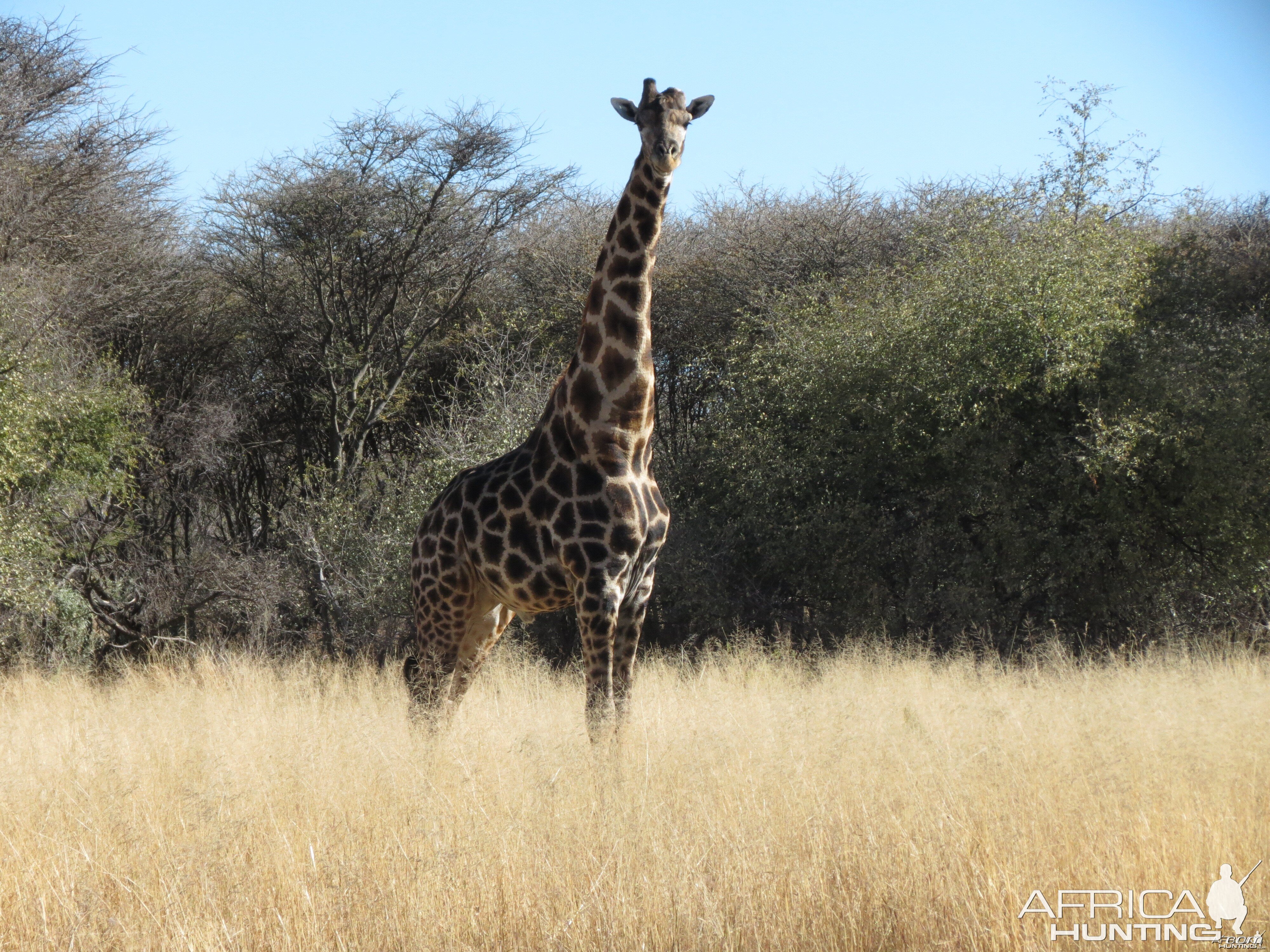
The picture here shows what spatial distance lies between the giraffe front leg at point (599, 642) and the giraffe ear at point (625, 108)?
2713 mm

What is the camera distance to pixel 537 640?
43.6 ft

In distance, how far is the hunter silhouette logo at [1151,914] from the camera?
146 inches

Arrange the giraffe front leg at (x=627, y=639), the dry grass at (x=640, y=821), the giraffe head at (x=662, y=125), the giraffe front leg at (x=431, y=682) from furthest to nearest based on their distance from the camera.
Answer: the giraffe front leg at (x=431, y=682)
the giraffe front leg at (x=627, y=639)
the giraffe head at (x=662, y=125)
the dry grass at (x=640, y=821)

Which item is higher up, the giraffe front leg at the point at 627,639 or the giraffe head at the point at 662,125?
the giraffe head at the point at 662,125

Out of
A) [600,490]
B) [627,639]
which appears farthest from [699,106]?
[627,639]

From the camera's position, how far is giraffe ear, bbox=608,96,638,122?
260 inches

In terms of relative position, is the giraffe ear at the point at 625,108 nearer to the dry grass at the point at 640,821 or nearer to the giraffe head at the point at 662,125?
the giraffe head at the point at 662,125

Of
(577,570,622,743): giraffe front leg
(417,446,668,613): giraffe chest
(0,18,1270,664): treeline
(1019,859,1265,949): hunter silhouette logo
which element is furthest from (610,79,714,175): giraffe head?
(0,18,1270,664): treeline

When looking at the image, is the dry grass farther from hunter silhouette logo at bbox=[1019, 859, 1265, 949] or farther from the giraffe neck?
the giraffe neck

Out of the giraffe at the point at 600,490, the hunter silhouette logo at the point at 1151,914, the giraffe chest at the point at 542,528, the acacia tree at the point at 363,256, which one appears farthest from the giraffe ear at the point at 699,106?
the acacia tree at the point at 363,256

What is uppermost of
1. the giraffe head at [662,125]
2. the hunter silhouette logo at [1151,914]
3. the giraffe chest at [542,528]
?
the giraffe head at [662,125]

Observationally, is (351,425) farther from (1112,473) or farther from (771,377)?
(1112,473)

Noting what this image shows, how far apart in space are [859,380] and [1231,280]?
444cm

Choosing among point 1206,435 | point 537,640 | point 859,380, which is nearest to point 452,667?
point 537,640
